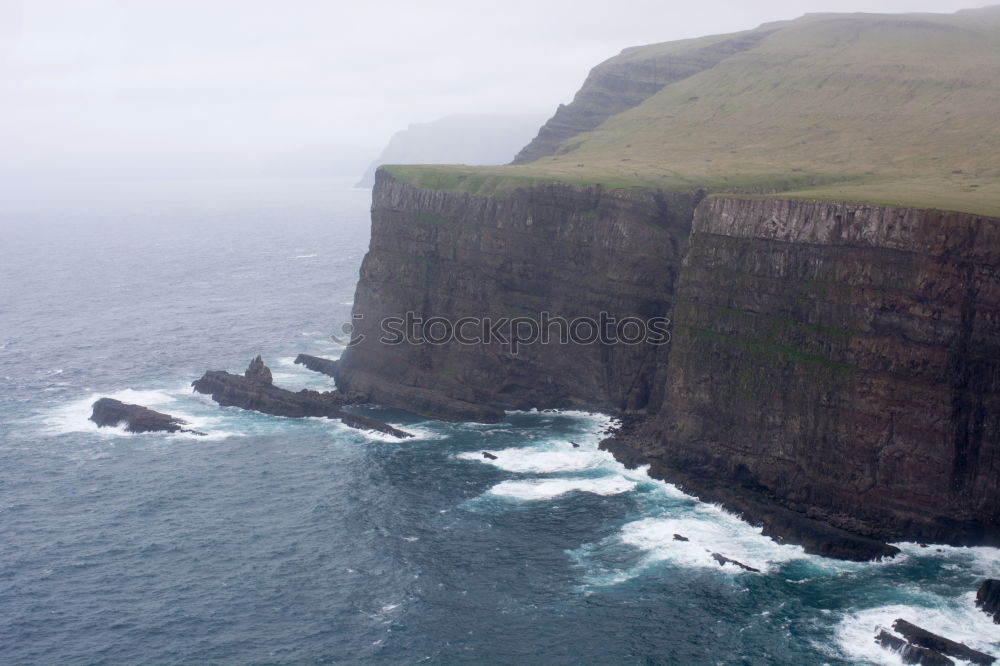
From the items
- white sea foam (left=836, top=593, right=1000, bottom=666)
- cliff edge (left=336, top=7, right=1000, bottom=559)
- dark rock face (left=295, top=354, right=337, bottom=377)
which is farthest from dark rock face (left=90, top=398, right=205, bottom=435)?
white sea foam (left=836, top=593, right=1000, bottom=666)

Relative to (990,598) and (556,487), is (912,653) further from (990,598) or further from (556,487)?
(556,487)

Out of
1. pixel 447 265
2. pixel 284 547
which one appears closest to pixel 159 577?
pixel 284 547

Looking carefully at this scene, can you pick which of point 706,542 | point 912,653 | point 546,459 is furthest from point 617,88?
point 912,653

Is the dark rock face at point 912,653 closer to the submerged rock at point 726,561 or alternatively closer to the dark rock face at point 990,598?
the dark rock face at point 990,598

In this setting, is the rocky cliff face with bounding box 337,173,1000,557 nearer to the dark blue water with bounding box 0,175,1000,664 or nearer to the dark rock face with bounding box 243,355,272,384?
the dark blue water with bounding box 0,175,1000,664

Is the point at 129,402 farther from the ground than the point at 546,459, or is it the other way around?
the point at 129,402

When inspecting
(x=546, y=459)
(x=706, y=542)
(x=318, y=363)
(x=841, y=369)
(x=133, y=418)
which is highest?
(x=841, y=369)
